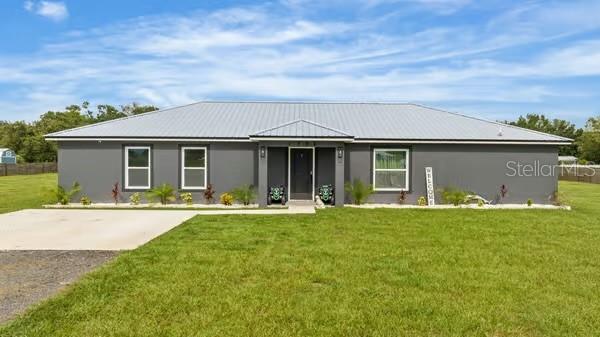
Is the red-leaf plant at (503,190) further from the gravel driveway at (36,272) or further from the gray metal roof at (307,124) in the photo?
the gravel driveway at (36,272)

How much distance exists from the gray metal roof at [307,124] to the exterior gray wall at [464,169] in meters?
0.49

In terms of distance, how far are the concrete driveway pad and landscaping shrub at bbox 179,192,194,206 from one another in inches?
80.2

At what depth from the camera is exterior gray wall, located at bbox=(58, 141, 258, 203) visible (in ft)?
54.6

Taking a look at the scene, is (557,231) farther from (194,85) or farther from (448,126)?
(194,85)

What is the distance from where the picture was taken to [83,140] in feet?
54.5

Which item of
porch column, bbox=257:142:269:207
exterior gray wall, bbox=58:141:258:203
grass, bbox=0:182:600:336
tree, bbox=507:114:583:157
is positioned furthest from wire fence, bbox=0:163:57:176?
tree, bbox=507:114:583:157

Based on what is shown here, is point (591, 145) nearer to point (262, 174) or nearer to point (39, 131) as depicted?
point (262, 174)

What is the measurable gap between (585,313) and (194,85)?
30.0 m

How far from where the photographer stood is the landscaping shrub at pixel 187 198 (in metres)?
16.5

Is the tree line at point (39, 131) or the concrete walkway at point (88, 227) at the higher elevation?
the tree line at point (39, 131)

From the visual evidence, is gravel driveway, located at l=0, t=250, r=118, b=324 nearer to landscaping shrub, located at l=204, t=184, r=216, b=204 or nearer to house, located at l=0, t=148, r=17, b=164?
landscaping shrub, located at l=204, t=184, r=216, b=204

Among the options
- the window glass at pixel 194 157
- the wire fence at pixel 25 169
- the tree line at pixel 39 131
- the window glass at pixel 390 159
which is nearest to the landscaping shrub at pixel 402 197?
the window glass at pixel 390 159

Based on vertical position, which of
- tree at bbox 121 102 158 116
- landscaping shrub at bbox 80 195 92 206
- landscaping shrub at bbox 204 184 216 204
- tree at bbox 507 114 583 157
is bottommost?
landscaping shrub at bbox 80 195 92 206

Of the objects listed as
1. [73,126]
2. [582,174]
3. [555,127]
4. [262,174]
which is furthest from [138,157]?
[555,127]
